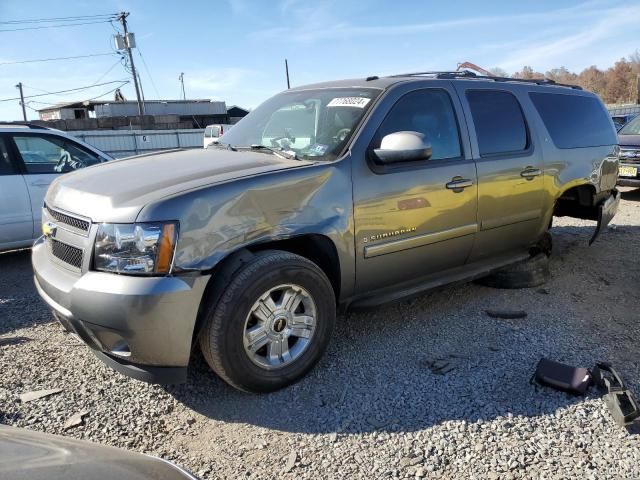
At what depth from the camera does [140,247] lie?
8.34 feet

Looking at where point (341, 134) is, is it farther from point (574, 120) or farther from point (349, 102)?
point (574, 120)

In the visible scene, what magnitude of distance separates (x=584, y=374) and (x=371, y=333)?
1.46 metres

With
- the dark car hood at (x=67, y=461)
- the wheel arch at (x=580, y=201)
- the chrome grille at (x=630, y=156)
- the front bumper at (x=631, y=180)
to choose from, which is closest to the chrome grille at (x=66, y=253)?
the dark car hood at (x=67, y=461)

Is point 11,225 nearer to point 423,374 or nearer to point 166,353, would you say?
point 166,353

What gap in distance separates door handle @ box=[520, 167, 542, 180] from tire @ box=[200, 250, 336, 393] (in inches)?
85.6

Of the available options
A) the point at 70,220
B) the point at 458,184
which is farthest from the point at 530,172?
the point at 70,220

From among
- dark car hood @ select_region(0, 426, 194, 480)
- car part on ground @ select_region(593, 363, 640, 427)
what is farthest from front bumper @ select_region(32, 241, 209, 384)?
car part on ground @ select_region(593, 363, 640, 427)

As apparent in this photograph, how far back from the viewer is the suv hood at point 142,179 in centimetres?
267

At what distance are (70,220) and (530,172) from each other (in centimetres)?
357

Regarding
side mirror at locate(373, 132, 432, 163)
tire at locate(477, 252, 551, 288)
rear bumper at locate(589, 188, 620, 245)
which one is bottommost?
tire at locate(477, 252, 551, 288)

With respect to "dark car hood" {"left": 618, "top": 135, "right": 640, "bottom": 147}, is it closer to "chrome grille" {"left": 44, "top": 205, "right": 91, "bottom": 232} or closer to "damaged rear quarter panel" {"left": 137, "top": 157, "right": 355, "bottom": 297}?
"damaged rear quarter panel" {"left": 137, "top": 157, "right": 355, "bottom": 297}

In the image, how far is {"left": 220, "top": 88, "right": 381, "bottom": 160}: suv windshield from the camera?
3410 mm

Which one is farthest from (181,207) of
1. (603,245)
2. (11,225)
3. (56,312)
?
(603,245)

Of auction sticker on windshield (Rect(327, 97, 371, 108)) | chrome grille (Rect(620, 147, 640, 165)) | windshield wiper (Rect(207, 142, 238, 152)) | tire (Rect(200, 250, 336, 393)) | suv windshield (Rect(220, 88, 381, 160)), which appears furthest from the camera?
chrome grille (Rect(620, 147, 640, 165))
